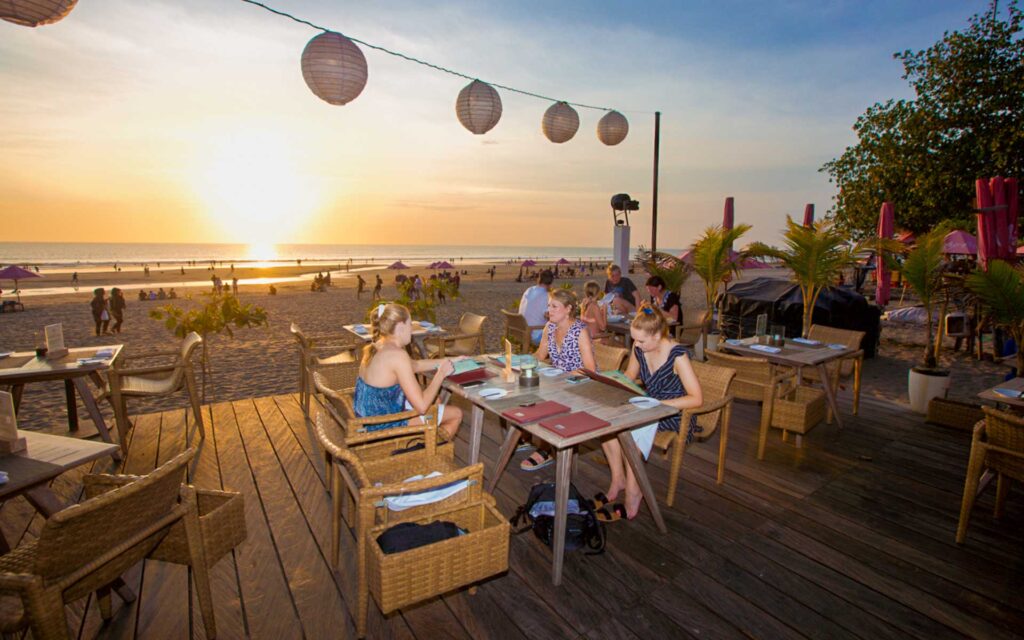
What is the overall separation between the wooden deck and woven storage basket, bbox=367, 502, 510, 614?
0.38m

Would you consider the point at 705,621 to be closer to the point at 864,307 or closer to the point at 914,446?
the point at 914,446

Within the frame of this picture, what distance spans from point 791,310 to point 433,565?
8276 mm

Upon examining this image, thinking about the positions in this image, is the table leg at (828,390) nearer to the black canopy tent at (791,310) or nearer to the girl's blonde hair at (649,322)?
the girl's blonde hair at (649,322)

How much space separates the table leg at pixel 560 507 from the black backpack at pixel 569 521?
0.48ft

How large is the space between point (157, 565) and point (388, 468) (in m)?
1.45

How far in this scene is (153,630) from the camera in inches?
83.0

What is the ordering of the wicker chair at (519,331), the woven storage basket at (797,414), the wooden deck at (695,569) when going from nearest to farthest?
the wooden deck at (695,569) < the woven storage basket at (797,414) < the wicker chair at (519,331)

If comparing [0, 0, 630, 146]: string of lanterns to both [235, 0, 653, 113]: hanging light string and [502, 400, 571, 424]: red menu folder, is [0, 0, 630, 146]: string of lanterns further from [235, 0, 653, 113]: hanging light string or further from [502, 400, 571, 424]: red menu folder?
[502, 400, 571, 424]: red menu folder

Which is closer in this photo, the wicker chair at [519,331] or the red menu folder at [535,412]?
the red menu folder at [535,412]

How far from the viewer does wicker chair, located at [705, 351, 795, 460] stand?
3.87 m

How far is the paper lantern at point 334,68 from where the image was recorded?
155 inches

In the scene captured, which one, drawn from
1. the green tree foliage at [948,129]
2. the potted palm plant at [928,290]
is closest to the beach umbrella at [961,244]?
the green tree foliage at [948,129]

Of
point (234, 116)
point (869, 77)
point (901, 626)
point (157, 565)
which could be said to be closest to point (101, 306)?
point (234, 116)

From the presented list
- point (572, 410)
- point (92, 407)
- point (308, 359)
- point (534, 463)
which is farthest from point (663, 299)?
point (92, 407)
